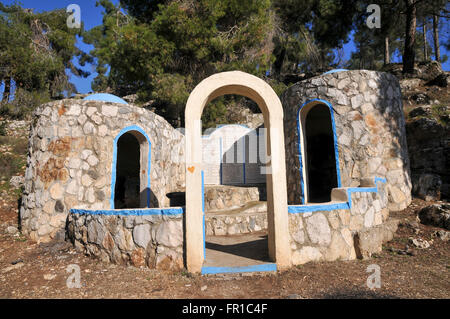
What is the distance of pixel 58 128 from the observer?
6410 millimetres

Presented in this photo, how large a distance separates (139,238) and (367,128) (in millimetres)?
6158

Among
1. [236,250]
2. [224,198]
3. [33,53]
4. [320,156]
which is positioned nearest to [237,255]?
[236,250]

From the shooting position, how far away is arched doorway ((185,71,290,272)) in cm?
399

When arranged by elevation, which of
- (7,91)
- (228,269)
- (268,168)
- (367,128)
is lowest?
(228,269)

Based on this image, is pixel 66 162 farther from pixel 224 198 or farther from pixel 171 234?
pixel 224 198

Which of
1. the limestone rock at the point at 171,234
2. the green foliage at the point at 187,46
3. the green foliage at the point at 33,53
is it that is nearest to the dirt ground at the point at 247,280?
the limestone rock at the point at 171,234

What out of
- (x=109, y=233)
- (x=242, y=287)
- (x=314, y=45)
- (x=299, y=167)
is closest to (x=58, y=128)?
(x=109, y=233)

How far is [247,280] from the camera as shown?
374 cm

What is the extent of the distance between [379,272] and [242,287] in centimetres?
217

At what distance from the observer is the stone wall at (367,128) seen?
677cm

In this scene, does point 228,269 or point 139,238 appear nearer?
point 228,269

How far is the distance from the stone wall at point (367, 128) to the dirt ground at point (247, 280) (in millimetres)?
2178

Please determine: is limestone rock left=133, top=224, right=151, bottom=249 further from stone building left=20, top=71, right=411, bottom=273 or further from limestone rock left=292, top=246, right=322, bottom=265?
limestone rock left=292, top=246, right=322, bottom=265

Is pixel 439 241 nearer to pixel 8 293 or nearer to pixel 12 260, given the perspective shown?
pixel 8 293
